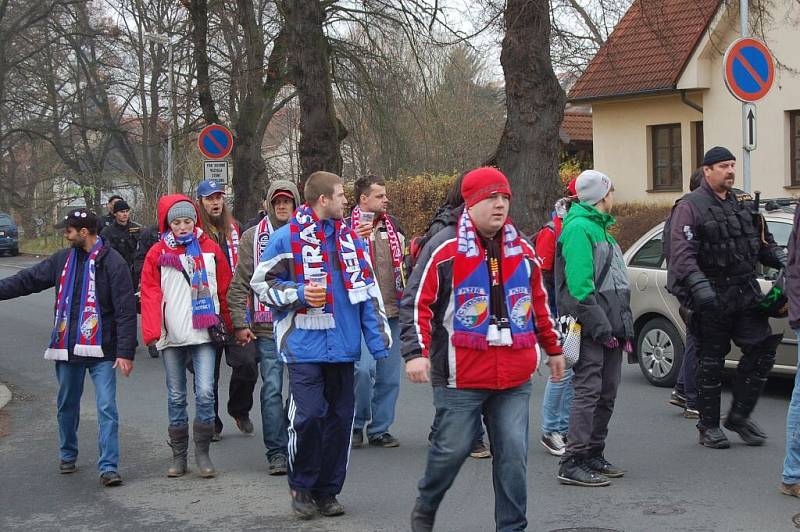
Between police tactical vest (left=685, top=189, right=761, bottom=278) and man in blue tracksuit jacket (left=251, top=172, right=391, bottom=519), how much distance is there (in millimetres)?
2387

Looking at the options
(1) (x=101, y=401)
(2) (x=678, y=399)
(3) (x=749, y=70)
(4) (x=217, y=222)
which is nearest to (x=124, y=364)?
(1) (x=101, y=401)

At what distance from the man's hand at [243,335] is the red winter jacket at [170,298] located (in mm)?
69

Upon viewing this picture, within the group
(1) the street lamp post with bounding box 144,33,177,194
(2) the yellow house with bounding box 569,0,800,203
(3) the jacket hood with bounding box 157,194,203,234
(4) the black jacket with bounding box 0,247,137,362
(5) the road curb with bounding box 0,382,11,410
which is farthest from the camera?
(1) the street lamp post with bounding box 144,33,177,194

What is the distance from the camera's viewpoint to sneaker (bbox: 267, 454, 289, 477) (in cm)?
776

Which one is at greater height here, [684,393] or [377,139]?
[377,139]

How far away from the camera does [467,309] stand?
18.0 feet

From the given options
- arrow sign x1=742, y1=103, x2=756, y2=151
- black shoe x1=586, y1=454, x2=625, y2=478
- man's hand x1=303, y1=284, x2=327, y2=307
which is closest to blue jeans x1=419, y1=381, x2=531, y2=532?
man's hand x1=303, y1=284, x2=327, y2=307

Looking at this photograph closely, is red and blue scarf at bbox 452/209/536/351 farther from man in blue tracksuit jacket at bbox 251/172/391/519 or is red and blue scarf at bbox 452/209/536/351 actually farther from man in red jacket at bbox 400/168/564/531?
man in blue tracksuit jacket at bbox 251/172/391/519

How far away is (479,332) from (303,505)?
1.74 metres

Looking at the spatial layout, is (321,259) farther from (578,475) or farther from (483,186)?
(578,475)

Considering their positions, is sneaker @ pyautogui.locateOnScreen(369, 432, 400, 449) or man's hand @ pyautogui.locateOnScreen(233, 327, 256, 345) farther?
sneaker @ pyautogui.locateOnScreen(369, 432, 400, 449)

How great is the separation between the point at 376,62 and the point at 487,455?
15559mm

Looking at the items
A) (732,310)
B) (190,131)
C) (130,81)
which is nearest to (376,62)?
(190,131)

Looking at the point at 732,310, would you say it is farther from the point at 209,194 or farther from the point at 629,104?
the point at 629,104
